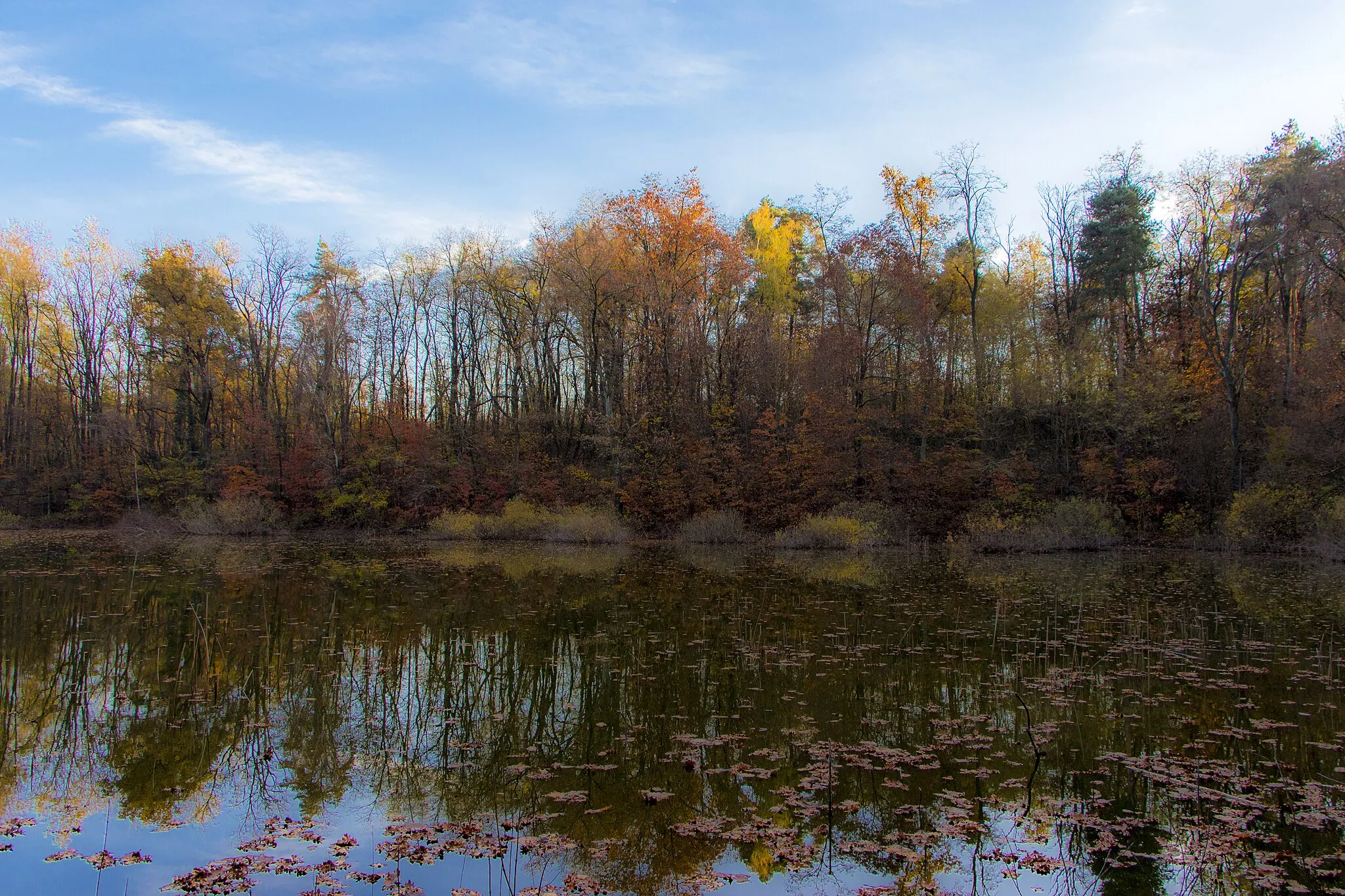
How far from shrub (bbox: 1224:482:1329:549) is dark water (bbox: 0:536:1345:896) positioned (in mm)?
12626

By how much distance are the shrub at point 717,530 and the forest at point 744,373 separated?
1.06 m

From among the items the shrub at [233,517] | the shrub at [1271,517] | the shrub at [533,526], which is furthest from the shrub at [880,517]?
the shrub at [233,517]

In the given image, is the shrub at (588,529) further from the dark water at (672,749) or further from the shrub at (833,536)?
the dark water at (672,749)

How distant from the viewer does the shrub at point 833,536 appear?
2706cm

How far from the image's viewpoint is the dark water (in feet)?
14.0

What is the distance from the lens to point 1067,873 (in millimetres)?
4176

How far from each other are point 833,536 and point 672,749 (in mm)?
21978

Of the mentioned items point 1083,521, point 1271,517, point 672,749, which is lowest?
point 672,749

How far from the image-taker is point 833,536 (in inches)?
1073

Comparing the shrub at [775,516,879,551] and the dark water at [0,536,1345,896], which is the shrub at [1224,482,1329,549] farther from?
the dark water at [0,536,1345,896]

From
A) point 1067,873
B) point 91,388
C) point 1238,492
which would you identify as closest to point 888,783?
point 1067,873

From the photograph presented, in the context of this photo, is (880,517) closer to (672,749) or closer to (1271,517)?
(1271,517)

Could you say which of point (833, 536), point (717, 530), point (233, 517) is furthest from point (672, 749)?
point (233, 517)

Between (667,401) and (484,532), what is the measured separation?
31.7ft
